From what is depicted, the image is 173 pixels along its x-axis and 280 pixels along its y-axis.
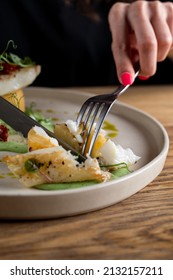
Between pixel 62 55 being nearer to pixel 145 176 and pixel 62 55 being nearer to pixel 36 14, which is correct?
pixel 36 14

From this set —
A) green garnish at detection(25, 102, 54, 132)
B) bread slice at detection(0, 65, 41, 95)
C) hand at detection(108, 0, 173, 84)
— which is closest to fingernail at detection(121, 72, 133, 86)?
hand at detection(108, 0, 173, 84)

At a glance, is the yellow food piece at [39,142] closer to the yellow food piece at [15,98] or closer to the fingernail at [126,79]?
the fingernail at [126,79]

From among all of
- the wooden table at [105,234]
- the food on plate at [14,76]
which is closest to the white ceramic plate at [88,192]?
the wooden table at [105,234]

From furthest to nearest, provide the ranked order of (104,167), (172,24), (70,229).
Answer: (172,24)
(104,167)
(70,229)

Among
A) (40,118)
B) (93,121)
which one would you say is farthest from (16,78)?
(93,121)

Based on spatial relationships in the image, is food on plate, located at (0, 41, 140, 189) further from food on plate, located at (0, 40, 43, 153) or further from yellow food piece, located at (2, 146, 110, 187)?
food on plate, located at (0, 40, 43, 153)
